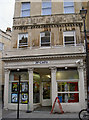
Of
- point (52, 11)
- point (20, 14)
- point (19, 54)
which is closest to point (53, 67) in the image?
point (19, 54)

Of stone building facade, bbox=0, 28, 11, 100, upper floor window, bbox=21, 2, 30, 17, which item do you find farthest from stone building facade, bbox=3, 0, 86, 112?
stone building facade, bbox=0, 28, 11, 100

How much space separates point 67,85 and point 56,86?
3.16 ft

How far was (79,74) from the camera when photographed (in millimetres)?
11961

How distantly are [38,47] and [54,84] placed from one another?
3.80m

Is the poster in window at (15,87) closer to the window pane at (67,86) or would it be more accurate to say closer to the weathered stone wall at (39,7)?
the window pane at (67,86)

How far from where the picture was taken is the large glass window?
1210 cm

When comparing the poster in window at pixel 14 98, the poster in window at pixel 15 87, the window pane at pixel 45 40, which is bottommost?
the poster in window at pixel 14 98

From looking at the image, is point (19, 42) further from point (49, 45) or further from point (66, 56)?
point (66, 56)

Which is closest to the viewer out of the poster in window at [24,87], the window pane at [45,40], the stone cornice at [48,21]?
the poster in window at [24,87]

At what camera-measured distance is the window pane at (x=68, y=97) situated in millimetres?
12005

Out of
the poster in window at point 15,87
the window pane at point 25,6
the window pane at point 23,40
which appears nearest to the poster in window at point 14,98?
the poster in window at point 15,87

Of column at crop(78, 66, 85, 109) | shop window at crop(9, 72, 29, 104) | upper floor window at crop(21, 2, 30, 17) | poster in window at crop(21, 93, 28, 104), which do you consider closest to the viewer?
column at crop(78, 66, 85, 109)

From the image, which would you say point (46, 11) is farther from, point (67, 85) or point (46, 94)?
point (46, 94)

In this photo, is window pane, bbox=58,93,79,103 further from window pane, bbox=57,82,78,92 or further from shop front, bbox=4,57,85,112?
window pane, bbox=57,82,78,92
